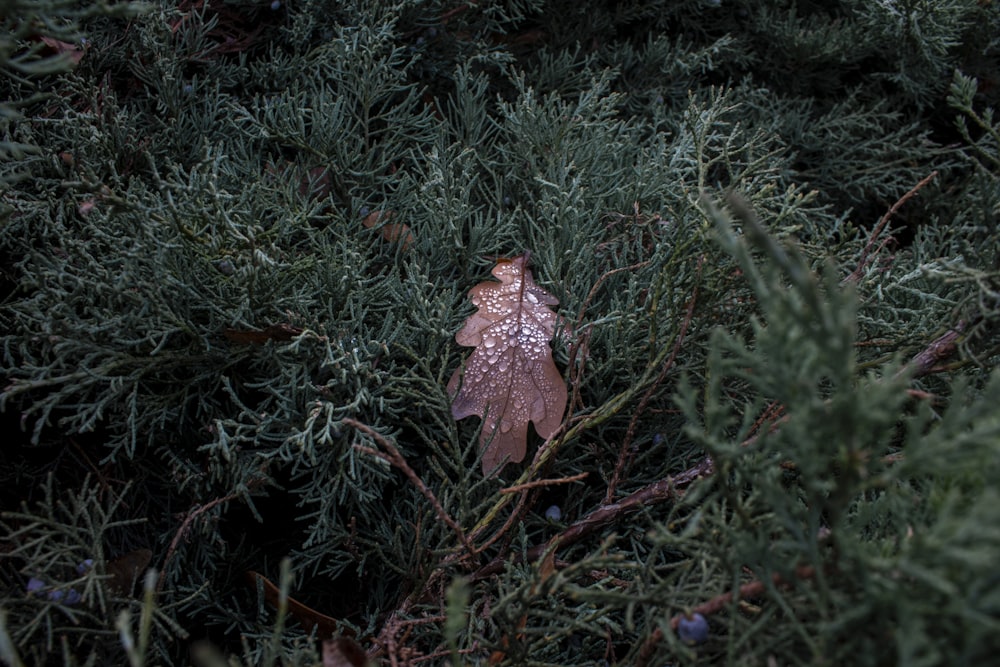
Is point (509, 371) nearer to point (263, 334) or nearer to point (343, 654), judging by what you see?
point (263, 334)

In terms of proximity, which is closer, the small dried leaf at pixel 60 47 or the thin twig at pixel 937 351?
the thin twig at pixel 937 351

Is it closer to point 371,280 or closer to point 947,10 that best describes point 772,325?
point 371,280

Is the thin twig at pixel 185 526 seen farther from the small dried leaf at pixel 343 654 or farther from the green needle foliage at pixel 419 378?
the small dried leaf at pixel 343 654

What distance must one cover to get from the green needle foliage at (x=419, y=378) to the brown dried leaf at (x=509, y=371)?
0.05 m

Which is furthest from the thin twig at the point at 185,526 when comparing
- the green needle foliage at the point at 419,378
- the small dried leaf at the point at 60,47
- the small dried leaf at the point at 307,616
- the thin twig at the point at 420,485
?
the small dried leaf at the point at 60,47

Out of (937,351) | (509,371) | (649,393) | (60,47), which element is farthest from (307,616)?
(60,47)

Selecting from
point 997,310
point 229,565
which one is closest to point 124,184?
point 229,565

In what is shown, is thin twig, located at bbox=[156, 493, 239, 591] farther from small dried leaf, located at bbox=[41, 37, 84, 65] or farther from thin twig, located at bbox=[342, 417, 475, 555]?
small dried leaf, located at bbox=[41, 37, 84, 65]

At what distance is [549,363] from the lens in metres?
1.55

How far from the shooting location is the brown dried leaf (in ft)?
4.83

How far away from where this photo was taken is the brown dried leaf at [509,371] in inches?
57.9

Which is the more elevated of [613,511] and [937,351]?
[937,351]

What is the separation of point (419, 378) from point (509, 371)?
251 millimetres

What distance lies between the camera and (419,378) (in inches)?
53.3
